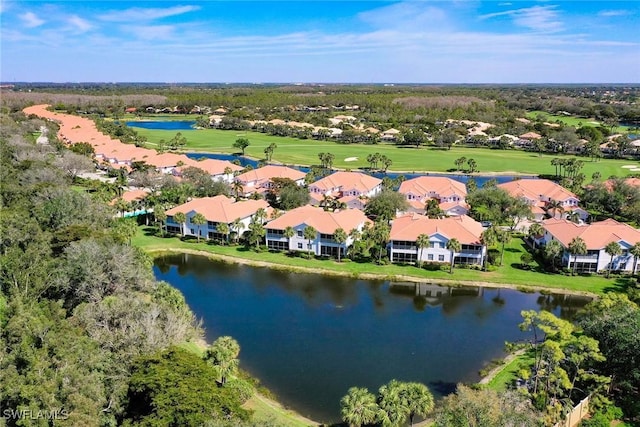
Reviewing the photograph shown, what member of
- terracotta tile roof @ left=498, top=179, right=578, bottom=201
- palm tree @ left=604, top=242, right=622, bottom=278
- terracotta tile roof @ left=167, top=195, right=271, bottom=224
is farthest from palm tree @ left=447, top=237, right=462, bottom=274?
terracotta tile roof @ left=498, top=179, right=578, bottom=201

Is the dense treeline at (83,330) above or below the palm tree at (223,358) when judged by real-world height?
above

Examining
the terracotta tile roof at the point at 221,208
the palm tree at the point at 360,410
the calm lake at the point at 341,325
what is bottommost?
the calm lake at the point at 341,325

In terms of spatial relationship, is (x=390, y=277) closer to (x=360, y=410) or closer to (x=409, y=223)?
(x=409, y=223)

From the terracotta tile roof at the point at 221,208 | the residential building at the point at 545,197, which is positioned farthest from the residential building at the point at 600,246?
the terracotta tile roof at the point at 221,208

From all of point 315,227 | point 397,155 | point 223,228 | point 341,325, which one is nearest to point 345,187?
point 315,227

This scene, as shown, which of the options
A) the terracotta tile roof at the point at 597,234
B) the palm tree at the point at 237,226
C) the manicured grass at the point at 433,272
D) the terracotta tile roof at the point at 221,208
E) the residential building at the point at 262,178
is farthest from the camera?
the residential building at the point at 262,178

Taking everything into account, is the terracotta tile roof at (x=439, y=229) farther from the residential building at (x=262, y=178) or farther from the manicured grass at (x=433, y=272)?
the residential building at (x=262, y=178)

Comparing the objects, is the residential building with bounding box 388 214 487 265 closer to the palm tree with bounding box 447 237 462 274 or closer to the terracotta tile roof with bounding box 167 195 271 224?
the palm tree with bounding box 447 237 462 274

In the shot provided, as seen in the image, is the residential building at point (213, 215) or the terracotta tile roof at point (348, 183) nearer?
the residential building at point (213, 215)

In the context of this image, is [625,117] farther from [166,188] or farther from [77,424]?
[77,424]
